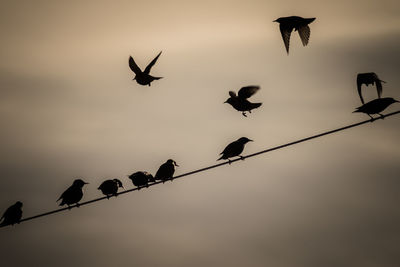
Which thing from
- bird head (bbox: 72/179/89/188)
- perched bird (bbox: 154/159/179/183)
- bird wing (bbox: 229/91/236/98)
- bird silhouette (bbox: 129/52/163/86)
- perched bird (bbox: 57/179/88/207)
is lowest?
perched bird (bbox: 154/159/179/183)

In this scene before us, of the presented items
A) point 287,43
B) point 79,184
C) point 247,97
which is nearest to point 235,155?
point 247,97

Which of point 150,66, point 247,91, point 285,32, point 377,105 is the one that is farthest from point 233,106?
point 377,105

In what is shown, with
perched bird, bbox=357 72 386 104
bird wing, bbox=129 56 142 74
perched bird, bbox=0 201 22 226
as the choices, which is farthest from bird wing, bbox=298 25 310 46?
perched bird, bbox=0 201 22 226

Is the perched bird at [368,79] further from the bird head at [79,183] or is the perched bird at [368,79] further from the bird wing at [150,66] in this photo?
the bird head at [79,183]

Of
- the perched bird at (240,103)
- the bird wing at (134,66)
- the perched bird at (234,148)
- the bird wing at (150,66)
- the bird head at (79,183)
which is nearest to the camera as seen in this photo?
the perched bird at (240,103)

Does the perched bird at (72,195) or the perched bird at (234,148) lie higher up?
the perched bird at (72,195)

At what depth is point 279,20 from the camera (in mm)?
12766

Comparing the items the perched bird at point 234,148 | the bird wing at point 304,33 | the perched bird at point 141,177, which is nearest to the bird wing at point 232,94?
the perched bird at point 234,148

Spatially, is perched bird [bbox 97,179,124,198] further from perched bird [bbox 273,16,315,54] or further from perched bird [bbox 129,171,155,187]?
perched bird [bbox 273,16,315,54]

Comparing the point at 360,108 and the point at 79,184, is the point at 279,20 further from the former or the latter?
the point at 79,184

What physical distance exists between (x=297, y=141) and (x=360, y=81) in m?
3.74

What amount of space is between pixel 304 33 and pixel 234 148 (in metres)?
3.15

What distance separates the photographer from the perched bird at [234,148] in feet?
45.7

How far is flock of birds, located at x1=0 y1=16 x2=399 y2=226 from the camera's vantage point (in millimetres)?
12227
